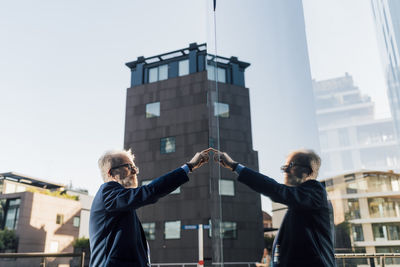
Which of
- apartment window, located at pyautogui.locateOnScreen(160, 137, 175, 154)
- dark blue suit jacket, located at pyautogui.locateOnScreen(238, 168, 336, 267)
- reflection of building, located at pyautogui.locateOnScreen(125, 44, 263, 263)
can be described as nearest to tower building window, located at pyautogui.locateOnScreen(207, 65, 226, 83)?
dark blue suit jacket, located at pyautogui.locateOnScreen(238, 168, 336, 267)

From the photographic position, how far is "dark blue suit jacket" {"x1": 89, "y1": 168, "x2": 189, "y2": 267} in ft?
5.82

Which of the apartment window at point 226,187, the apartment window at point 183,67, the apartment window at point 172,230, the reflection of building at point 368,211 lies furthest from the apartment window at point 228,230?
the apartment window at point 183,67

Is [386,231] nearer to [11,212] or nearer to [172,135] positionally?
[172,135]

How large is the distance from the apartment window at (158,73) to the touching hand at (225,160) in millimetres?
20740

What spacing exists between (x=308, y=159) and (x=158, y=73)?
71.5 feet

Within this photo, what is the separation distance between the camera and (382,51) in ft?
4.67

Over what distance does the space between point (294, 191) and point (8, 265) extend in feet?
17.9

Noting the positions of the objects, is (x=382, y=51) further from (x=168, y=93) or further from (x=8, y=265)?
(x=168, y=93)

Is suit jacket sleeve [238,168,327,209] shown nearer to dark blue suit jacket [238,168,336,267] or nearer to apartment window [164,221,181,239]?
dark blue suit jacket [238,168,336,267]

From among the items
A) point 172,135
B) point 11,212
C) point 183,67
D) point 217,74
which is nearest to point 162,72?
point 183,67

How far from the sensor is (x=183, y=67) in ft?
72.5

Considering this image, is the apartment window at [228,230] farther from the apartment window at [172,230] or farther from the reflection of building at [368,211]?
the apartment window at [172,230]

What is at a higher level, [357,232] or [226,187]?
[226,187]

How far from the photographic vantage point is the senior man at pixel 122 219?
1.77 m
